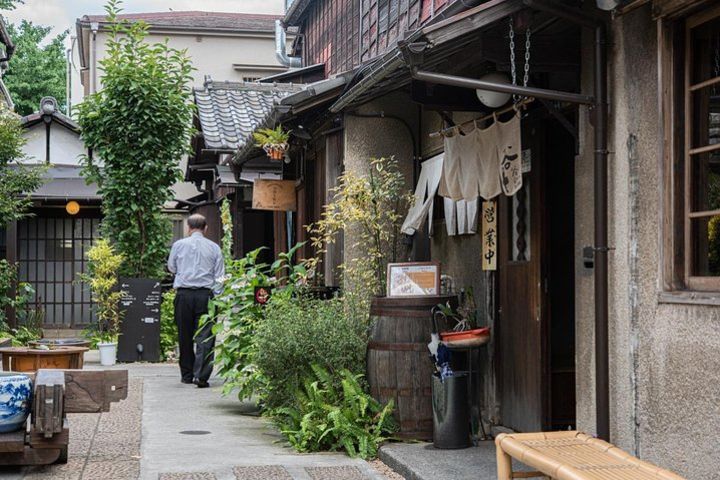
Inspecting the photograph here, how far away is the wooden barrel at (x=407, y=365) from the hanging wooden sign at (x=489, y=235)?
32.8 inches

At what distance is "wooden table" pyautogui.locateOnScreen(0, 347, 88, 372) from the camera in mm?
9250

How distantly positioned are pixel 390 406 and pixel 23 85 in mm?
41335

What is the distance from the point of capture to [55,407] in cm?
743

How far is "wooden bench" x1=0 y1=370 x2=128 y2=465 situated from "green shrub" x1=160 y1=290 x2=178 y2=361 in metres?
9.50

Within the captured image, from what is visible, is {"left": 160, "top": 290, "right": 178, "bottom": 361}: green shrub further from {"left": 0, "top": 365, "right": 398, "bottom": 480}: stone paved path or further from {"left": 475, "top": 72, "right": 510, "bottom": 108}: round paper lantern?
{"left": 475, "top": 72, "right": 510, "bottom": 108}: round paper lantern

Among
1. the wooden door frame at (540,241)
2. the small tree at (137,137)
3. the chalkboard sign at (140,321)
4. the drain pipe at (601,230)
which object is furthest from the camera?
the small tree at (137,137)

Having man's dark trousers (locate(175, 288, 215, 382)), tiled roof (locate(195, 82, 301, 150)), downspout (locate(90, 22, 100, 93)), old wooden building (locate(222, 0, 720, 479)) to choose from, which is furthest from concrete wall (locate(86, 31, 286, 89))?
old wooden building (locate(222, 0, 720, 479))

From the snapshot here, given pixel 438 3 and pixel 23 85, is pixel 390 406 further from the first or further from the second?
pixel 23 85

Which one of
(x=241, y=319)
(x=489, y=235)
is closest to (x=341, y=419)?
(x=489, y=235)

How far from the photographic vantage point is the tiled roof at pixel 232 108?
2009 cm

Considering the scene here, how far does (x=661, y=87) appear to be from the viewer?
6.14m

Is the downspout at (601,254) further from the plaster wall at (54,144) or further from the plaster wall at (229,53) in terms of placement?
the plaster wall at (229,53)

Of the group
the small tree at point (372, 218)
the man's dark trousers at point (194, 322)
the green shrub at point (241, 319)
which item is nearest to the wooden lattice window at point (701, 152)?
the small tree at point (372, 218)

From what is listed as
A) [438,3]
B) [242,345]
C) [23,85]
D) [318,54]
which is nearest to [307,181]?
[438,3]
